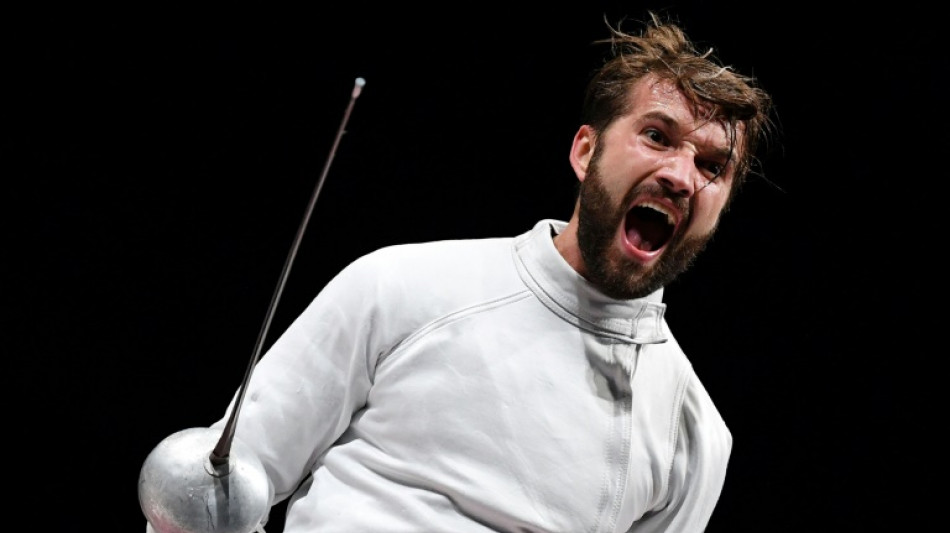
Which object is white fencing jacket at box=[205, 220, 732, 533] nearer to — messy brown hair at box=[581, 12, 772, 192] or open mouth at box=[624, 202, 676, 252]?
open mouth at box=[624, 202, 676, 252]

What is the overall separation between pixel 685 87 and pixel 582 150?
0.48ft

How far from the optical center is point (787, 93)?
1833 millimetres

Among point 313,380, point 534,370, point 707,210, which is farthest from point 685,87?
point 313,380

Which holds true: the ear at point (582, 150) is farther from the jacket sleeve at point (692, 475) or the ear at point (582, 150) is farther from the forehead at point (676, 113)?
the jacket sleeve at point (692, 475)

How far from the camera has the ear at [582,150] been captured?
134cm

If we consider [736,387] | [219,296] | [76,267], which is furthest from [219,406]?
[736,387]

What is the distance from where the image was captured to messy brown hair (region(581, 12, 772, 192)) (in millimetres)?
1276

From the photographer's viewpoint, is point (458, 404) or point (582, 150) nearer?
point (458, 404)

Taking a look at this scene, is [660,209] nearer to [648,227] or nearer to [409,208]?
[648,227]

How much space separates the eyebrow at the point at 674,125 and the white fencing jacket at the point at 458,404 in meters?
0.18

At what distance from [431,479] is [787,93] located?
3.25ft

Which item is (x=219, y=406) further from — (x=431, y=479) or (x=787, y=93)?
(x=787, y=93)

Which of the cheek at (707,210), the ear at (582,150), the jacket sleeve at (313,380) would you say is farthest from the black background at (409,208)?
the cheek at (707,210)

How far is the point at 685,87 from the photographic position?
1278mm
